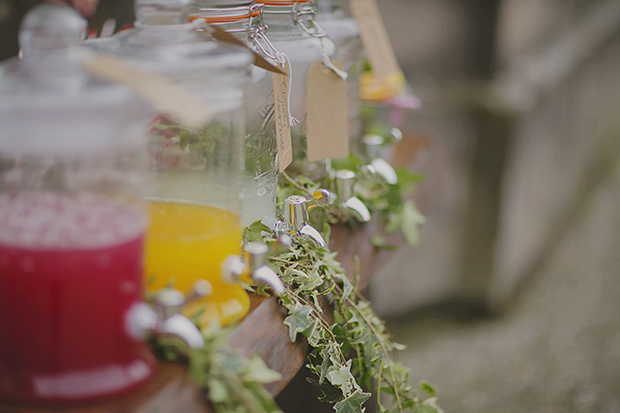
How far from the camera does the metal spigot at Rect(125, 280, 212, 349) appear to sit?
1.75 feet

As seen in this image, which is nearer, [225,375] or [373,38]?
[225,375]

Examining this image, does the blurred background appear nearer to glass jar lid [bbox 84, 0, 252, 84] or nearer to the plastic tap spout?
the plastic tap spout

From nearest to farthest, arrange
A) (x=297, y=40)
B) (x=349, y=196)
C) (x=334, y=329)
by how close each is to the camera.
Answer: (x=334, y=329), (x=297, y=40), (x=349, y=196)

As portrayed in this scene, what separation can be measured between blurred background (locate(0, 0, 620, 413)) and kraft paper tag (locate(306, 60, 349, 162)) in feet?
4.73

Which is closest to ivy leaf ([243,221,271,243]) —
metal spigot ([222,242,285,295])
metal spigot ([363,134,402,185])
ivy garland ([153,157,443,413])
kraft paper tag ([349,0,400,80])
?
ivy garland ([153,157,443,413])

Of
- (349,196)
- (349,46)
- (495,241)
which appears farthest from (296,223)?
(495,241)

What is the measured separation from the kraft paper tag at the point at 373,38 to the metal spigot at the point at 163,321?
31.8 inches

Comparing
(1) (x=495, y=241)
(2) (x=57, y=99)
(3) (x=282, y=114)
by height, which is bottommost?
(1) (x=495, y=241)

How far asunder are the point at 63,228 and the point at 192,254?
14 centimetres

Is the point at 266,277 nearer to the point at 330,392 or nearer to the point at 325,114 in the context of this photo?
the point at 330,392

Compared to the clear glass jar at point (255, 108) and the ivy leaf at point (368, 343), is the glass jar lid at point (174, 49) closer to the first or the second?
the clear glass jar at point (255, 108)

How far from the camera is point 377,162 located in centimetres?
118

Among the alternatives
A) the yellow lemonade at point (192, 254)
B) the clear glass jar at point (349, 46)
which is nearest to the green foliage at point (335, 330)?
the yellow lemonade at point (192, 254)

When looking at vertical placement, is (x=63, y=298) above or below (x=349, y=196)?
above
